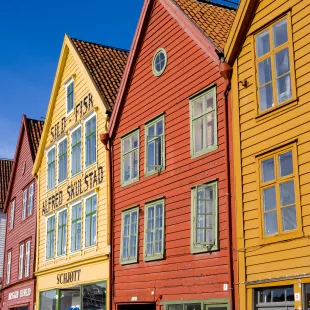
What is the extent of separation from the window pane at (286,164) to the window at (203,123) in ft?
9.37

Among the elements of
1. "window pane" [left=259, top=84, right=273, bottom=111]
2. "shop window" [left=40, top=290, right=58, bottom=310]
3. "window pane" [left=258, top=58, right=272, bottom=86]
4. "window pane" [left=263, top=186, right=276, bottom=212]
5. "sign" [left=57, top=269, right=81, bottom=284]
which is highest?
"window pane" [left=258, top=58, right=272, bottom=86]

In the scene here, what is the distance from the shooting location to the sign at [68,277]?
24.2 meters

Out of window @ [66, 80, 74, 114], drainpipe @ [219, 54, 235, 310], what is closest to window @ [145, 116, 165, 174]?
drainpipe @ [219, 54, 235, 310]

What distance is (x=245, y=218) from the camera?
47.8 ft

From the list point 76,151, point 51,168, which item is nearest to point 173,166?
point 76,151

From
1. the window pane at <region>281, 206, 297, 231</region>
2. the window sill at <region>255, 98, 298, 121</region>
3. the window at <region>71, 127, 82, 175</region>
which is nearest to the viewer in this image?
the window pane at <region>281, 206, 297, 231</region>

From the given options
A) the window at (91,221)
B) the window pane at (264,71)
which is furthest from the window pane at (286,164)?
the window at (91,221)

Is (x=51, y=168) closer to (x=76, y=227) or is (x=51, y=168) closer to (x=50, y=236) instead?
(x=50, y=236)

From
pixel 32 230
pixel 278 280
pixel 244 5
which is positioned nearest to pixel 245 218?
pixel 278 280

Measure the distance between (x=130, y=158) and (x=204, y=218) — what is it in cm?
513

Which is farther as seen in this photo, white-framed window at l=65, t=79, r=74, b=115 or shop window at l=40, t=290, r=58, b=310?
white-framed window at l=65, t=79, r=74, b=115

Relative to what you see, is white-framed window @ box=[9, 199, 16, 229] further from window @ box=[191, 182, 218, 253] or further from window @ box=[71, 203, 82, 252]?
window @ box=[191, 182, 218, 253]

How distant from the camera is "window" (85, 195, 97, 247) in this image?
75.7 feet

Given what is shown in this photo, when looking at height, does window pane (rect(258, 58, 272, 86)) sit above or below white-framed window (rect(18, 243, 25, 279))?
above
